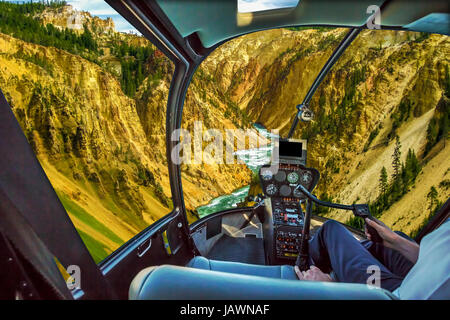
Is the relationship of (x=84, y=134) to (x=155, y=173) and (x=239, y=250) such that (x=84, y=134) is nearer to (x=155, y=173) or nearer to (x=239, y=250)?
(x=239, y=250)

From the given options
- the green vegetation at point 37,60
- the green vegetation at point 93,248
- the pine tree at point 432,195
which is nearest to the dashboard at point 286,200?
the green vegetation at point 93,248

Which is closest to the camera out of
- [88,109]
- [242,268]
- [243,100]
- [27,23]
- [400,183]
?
[242,268]

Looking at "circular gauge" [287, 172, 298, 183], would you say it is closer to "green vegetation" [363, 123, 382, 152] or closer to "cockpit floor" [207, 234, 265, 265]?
"cockpit floor" [207, 234, 265, 265]

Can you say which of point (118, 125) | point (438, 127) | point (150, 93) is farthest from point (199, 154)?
point (438, 127)

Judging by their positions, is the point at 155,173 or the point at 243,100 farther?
the point at 243,100

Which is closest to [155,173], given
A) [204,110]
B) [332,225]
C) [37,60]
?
[37,60]
